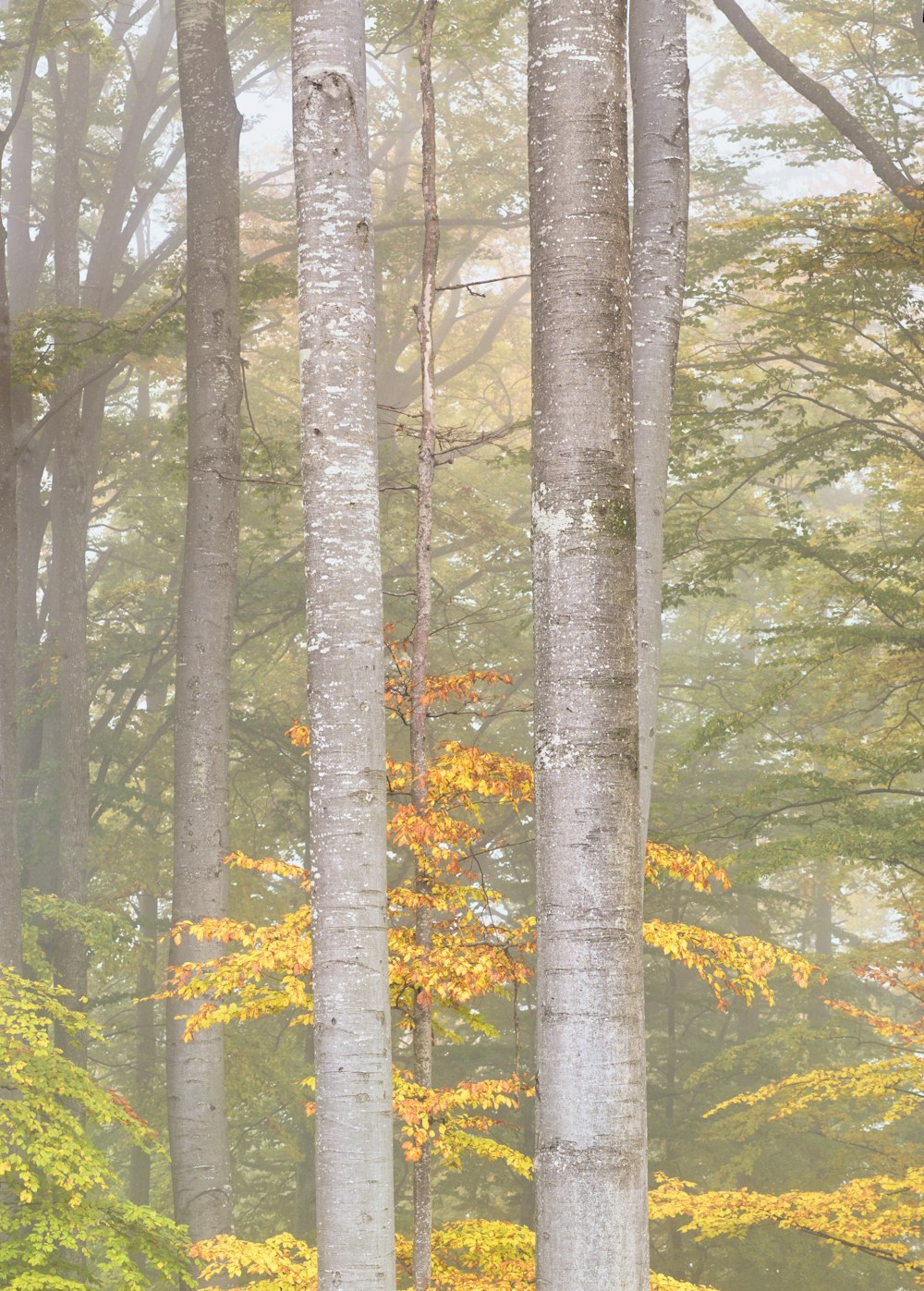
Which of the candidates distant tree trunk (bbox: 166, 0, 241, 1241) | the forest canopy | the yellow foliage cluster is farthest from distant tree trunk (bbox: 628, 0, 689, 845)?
the yellow foliage cluster

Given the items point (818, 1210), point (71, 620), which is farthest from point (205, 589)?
point (818, 1210)

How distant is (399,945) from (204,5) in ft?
19.6

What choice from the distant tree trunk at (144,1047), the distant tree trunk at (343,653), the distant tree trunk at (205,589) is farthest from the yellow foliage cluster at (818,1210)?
the distant tree trunk at (144,1047)

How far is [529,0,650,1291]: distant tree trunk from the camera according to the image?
2928 millimetres

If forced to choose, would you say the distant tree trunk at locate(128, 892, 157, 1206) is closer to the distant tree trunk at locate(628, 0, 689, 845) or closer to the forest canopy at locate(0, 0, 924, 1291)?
the forest canopy at locate(0, 0, 924, 1291)

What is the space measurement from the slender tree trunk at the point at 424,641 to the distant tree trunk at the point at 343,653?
603 millimetres

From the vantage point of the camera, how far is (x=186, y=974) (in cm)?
561

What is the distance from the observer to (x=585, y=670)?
3.06 m

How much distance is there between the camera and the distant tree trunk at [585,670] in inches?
115

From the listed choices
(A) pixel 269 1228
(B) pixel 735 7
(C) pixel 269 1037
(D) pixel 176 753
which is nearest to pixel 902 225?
(B) pixel 735 7

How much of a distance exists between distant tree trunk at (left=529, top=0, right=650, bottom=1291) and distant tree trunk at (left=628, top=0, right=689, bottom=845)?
3.84ft

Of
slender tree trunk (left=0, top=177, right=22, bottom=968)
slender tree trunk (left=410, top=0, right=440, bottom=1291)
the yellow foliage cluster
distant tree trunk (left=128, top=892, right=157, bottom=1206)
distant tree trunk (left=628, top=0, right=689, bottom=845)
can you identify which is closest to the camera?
distant tree trunk (left=628, top=0, right=689, bottom=845)

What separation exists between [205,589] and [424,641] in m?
2.55

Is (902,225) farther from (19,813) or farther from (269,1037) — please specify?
(269,1037)
